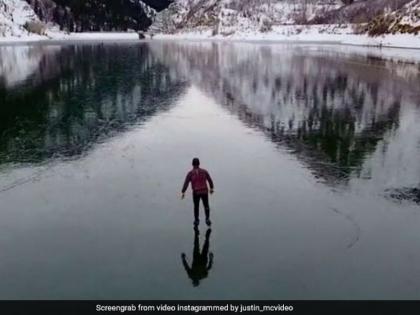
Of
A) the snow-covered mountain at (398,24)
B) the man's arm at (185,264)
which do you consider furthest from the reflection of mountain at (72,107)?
the snow-covered mountain at (398,24)

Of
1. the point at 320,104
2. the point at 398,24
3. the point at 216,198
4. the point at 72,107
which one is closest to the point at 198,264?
the point at 216,198

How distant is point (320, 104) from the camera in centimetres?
4106

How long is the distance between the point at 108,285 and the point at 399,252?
8478 mm

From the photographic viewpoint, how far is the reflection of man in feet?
46.4

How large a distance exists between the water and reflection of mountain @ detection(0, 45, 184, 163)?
211 mm

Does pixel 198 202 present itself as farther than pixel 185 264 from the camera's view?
Yes

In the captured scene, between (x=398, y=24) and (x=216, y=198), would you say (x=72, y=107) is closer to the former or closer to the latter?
(x=216, y=198)

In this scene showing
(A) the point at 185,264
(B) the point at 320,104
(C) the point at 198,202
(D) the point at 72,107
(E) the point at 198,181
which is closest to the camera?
(A) the point at 185,264

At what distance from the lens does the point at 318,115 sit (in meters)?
36.4

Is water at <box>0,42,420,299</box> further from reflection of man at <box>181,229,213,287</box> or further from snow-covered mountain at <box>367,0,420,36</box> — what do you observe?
snow-covered mountain at <box>367,0,420,36</box>

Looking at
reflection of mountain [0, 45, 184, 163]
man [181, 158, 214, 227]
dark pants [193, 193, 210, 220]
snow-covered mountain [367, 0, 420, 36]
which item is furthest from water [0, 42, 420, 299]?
snow-covered mountain [367, 0, 420, 36]

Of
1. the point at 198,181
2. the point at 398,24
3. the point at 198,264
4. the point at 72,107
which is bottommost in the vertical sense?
the point at 198,264

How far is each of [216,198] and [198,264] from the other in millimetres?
5616

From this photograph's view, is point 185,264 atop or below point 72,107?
below
